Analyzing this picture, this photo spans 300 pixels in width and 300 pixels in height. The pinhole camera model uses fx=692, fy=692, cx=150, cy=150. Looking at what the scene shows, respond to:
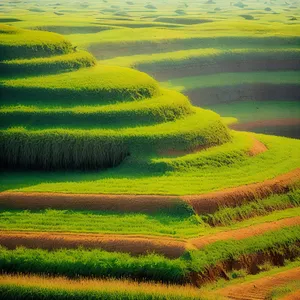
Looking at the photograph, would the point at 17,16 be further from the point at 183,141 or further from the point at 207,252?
the point at 207,252

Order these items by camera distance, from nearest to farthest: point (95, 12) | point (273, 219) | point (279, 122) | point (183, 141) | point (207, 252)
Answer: point (207, 252), point (273, 219), point (183, 141), point (279, 122), point (95, 12)

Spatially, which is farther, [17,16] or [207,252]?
[17,16]

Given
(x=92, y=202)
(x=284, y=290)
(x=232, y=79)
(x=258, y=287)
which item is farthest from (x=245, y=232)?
(x=232, y=79)

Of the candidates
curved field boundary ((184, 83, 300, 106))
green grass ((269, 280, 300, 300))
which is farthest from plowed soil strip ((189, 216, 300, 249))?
curved field boundary ((184, 83, 300, 106))

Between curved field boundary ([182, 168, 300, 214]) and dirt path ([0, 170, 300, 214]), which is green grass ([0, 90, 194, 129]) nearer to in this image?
dirt path ([0, 170, 300, 214])

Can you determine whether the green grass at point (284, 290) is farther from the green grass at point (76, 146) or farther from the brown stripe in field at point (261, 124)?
the brown stripe in field at point (261, 124)

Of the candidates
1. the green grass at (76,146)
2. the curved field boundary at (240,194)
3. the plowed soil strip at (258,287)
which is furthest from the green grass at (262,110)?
the plowed soil strip at (258,287)

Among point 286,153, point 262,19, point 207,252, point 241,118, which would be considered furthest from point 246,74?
point 207,252
